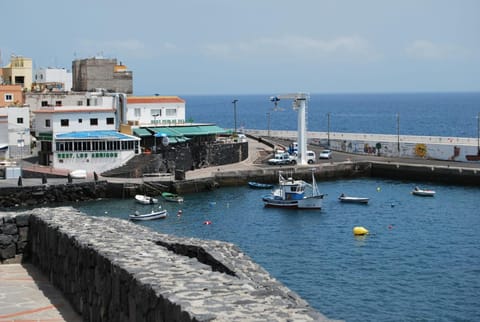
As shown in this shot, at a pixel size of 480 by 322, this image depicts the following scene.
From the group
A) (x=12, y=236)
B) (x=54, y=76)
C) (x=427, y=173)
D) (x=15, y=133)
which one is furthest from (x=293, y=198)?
(x=54, y=76)

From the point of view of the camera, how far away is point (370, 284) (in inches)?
1260

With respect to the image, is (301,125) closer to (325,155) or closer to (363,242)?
(325,155)

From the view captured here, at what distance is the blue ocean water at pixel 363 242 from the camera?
1158 inches

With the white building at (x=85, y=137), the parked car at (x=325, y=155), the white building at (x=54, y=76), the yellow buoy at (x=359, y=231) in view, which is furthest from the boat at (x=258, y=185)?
the white building at (x=54, y=76)

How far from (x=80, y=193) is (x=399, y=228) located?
23.2 m

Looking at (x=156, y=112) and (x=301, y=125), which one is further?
(x=156, y=112)

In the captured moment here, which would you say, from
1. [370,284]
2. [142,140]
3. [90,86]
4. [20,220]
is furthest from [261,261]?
[90,86]

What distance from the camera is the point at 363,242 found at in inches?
1656

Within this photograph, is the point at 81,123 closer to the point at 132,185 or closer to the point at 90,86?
the point at 132,185

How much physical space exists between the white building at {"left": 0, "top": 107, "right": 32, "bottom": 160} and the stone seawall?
176 ft

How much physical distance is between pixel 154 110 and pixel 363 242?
121ft

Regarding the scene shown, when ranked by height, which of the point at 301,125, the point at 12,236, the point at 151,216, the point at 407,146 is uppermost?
the point at 301,125

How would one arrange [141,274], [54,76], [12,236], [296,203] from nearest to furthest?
[141,274] → [12,236] → [296,203] → [54,76]

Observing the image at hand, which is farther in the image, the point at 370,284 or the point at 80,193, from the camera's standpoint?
the point at 80,193
